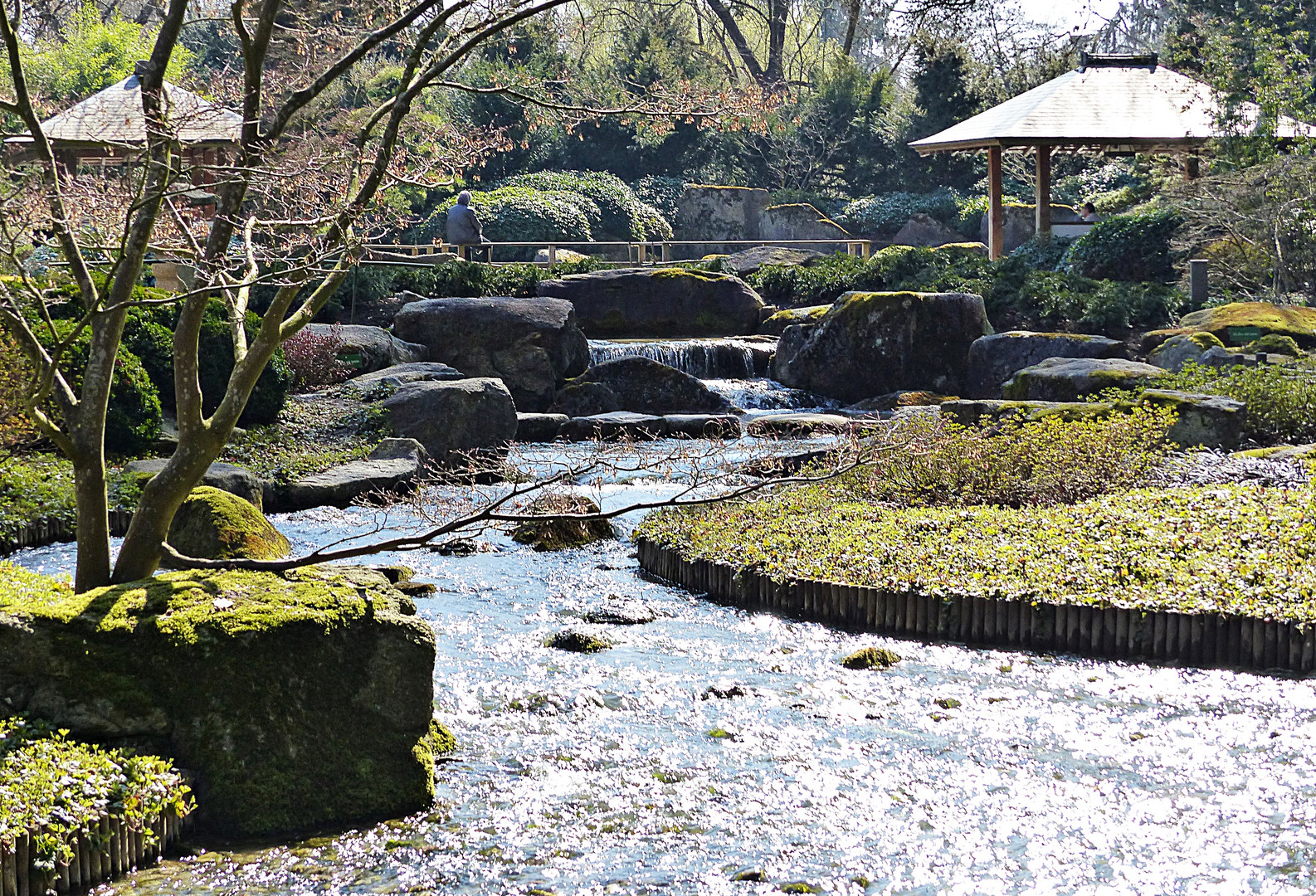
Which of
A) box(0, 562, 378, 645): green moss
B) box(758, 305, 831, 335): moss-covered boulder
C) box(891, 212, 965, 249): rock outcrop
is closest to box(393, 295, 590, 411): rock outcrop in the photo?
box(758, 305, 831, 335): moss-covered boulder

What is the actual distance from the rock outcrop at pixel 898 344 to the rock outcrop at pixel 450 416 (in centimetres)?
673

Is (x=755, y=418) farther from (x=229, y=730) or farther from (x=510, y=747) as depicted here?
(x=229, y=730)

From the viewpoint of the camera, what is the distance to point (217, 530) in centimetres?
1003

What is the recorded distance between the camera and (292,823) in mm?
5617

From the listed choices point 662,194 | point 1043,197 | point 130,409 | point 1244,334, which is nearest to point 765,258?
point 1043,197

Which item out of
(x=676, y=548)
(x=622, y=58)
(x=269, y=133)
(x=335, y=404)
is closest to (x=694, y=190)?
(x=622, y=58)

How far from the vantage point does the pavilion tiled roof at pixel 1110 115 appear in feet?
85.7

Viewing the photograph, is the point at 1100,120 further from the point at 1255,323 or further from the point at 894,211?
the point at 894,211

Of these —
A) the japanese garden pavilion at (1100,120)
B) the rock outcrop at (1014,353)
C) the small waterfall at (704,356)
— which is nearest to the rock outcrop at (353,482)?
the small waterfall at (704,356)

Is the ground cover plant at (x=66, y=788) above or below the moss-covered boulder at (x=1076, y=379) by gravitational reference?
below

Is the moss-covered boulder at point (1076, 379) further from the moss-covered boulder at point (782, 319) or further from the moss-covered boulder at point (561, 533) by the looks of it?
the moss-covered boulder at point (782, 319)

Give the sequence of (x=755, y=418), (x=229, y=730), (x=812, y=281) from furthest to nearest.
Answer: (x=812, y=281), (x=755, y=418), (x=229, y=730)

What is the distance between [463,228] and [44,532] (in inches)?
642

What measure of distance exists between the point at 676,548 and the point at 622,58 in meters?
32.0
